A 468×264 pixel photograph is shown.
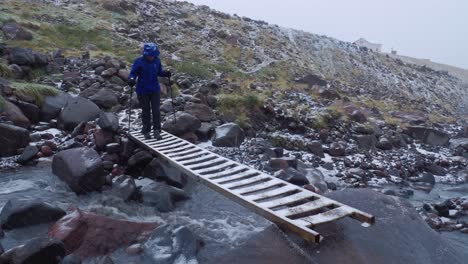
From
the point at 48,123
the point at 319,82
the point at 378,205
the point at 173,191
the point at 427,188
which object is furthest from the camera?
the point at 319,82

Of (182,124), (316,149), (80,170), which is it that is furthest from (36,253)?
(316,149)

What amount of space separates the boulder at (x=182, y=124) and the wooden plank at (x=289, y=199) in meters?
5.09

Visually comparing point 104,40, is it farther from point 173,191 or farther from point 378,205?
point 378,205

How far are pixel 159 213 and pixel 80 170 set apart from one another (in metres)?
1.75

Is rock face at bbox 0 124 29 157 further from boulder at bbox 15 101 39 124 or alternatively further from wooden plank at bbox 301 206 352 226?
wooden plank at bbox 301 206 352 226

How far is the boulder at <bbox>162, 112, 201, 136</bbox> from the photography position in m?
10.9

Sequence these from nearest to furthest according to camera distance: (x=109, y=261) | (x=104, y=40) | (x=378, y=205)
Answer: (x=109, y=261)
(x=378, y=205)
(x=104, y=40)

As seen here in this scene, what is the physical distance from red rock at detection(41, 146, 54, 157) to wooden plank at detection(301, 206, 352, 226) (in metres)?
6.21

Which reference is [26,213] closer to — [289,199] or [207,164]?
[207,164]

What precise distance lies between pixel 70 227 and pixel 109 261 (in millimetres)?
1039

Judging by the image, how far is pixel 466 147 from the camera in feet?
53.9

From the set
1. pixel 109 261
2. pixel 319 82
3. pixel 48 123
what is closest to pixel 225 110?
pixel 48 123

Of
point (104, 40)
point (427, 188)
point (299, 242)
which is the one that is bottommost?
point (427, 188)

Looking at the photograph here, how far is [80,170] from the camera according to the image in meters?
7.74
